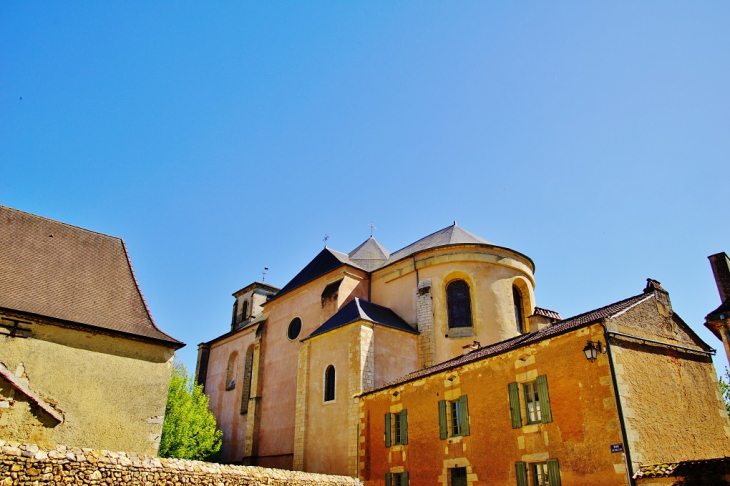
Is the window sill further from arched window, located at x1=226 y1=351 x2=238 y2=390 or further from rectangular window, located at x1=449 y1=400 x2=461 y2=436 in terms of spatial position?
arched window, located at x1=226 y1=351 x2=238 y2=390

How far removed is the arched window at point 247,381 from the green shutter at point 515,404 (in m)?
19.5

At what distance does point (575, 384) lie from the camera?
11.5 m

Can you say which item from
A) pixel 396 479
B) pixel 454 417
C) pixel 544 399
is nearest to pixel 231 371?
pixel 396 479

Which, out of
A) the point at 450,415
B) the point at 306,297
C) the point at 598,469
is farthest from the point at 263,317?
the point at 598,469

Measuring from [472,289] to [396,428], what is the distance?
798 centimetres

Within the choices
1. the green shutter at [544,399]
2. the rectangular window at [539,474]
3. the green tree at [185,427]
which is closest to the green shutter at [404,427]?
the rectangular window at [539,474]

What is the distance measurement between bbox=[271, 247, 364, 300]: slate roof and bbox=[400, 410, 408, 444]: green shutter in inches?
388

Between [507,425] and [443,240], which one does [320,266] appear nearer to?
Result: [443,240]

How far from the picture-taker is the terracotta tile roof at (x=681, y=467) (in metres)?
9.12

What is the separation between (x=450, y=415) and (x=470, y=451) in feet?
3.94

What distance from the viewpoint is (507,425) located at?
12.6 m

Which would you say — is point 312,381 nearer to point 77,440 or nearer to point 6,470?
point 77,440

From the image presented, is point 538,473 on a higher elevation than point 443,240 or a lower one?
lower

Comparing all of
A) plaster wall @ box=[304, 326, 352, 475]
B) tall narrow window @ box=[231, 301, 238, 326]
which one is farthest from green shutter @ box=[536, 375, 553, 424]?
tall narrow window @ box=[231, 301, 238, 326]
